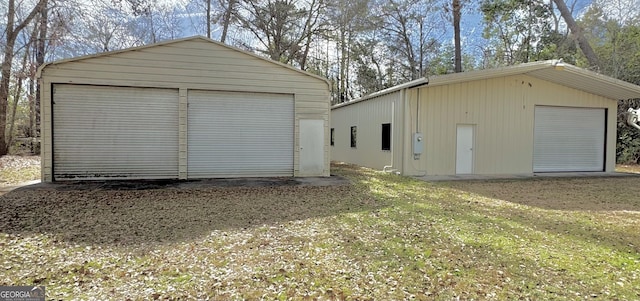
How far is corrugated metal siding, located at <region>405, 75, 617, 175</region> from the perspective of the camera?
33.4ft

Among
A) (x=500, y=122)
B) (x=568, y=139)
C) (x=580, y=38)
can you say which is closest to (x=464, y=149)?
(x=500, y=122)

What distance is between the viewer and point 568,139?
1162 centimetres

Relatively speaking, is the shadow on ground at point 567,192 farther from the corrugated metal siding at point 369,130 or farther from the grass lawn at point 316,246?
the corrugated metal siding at point 369,130

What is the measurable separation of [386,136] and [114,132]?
7.76 metres

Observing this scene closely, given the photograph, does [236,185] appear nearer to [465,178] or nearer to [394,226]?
[394,226]

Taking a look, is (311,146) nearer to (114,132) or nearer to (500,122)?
(114,132)

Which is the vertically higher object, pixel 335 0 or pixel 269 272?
pixel 335 0

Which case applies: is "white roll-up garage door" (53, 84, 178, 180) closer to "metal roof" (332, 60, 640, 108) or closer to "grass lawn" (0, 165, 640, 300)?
"grass lawn" (0, 165, 640, 300)

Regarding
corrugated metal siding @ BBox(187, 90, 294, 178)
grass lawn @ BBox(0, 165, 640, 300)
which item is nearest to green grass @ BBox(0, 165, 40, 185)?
grass lawn @ BBox(0, 165, 640, 300)

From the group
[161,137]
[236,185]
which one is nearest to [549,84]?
[236,185]

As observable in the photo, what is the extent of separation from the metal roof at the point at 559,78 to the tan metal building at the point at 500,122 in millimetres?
26

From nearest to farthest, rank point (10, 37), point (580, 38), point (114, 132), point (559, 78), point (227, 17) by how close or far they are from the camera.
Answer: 1. point (114, 132)
2. point (559, 78)
3. point (10, 37)
4. point (580, 38)
5. point (227, 17)

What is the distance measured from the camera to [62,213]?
511cm

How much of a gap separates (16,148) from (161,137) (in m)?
12.6
